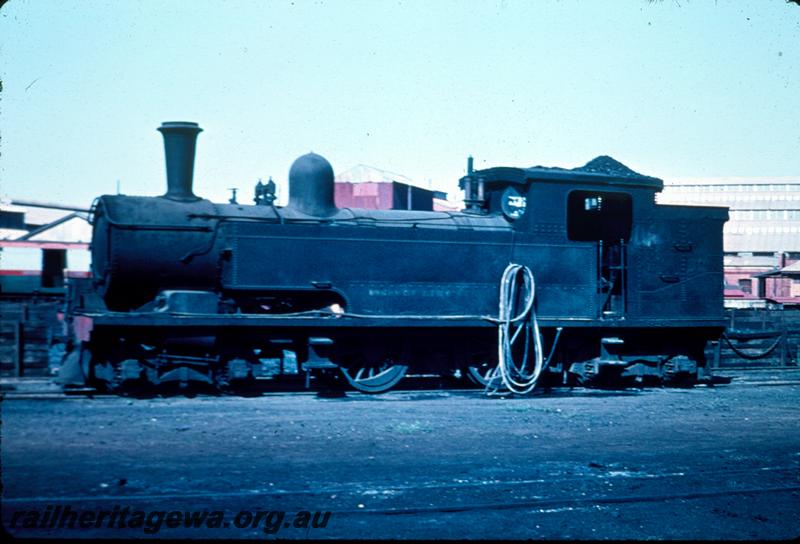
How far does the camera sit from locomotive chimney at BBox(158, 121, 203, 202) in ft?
38.6

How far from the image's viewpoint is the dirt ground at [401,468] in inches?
228

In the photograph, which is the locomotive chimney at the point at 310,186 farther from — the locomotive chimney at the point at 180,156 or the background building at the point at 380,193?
the background building at the point at 380,193

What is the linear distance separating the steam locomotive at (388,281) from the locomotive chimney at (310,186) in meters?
0.02

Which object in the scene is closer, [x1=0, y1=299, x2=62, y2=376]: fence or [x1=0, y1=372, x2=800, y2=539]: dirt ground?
[x1=0, y1=372, x2=800, y2=539]: dirt ground

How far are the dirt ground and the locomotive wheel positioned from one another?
97cm

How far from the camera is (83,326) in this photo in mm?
10953

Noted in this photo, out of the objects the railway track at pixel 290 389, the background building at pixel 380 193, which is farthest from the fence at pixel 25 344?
the background building at pixel 380 193

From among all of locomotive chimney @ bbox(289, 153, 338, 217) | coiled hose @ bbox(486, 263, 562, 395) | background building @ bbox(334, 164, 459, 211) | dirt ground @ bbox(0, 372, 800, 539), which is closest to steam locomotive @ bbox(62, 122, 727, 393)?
locomotive chimney @ bbox(289, 153, 338, 217)

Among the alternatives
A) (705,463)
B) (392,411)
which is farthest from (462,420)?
(705,463)

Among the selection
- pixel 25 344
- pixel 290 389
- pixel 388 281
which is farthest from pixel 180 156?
pixel 25 344

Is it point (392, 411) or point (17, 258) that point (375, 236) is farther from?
point (17, 258)

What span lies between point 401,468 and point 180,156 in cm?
651

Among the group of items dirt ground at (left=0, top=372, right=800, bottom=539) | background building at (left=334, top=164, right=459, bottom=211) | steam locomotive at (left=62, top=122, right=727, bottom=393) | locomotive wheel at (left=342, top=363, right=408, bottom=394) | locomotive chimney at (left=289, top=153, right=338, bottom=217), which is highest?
background building at (left=334, top=164, right=459, bottom=211)

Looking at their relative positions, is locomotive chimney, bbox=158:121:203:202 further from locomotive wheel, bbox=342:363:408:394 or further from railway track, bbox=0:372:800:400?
locomotive wheel, bbox=342:363:408:394
